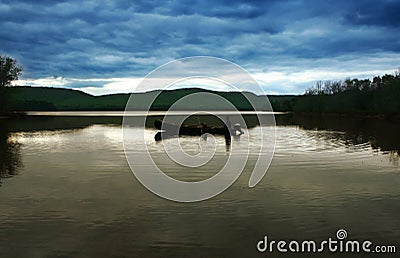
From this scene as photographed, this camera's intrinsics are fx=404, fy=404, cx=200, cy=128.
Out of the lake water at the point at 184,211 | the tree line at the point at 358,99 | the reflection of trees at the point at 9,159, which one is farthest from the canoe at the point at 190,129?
the tree line at the point at 358,99

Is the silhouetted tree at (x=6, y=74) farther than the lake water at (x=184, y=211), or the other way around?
the silhouetted tree at (x=6, y=74)

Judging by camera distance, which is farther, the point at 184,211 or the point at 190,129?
the point at 190,129

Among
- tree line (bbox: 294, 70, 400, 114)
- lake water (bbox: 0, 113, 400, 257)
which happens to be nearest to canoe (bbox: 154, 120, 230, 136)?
lake water (bbox: 0, 113, 400, 257)

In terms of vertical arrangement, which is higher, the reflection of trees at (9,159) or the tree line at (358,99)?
the tree line at (358,99)

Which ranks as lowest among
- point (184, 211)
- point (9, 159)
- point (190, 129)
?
point (184, 211)

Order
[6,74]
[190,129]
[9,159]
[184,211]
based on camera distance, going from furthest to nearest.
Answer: [6,74] → [190,129] → [9,159] → [184,211]

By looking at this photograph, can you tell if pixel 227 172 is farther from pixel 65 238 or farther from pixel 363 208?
pixel 65 238

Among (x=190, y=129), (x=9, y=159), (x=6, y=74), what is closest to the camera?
(x=9, y=159)

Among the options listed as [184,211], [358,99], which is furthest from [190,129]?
[358,99]

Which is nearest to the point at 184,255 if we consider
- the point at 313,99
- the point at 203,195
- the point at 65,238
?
the point at 65,238

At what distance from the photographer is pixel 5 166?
1959 centimetres

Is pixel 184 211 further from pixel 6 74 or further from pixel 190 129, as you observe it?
pixel 6 74

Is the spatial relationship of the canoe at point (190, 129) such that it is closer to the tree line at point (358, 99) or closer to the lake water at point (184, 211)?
the lake water at point (184, 211)

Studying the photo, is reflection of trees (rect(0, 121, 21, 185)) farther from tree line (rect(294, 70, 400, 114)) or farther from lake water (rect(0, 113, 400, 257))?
tree line (rect(294, 70, 400, 114))
